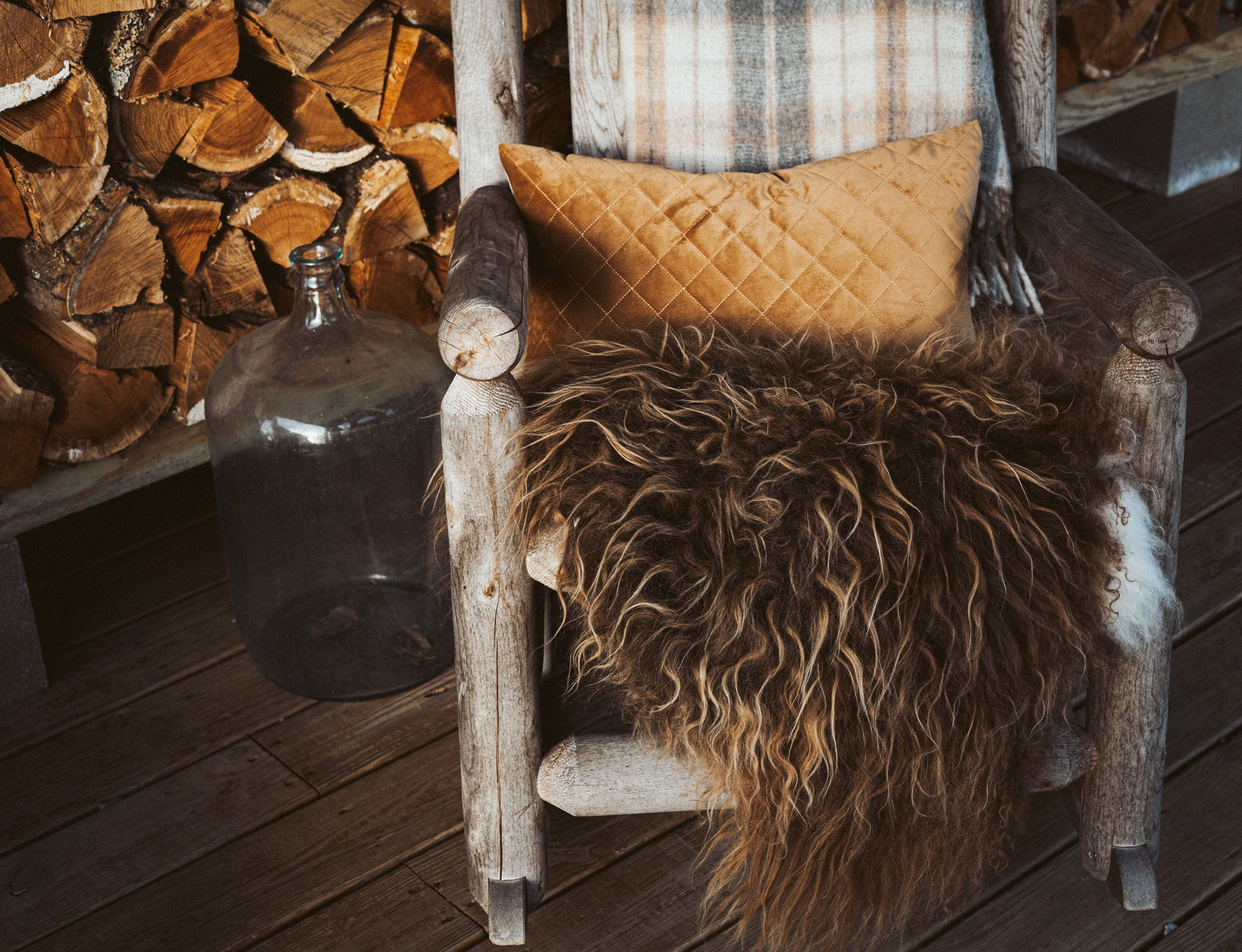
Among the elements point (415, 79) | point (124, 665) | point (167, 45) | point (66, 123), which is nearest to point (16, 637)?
point (124, 665)

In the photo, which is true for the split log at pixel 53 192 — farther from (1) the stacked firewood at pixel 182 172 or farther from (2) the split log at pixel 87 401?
(2) the split log at pixel 87 401

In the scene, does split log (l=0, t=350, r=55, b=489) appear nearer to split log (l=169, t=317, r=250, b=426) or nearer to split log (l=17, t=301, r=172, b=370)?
split log (l=17, t=301, r=172, b=370)

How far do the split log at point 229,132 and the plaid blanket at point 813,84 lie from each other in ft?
1.42

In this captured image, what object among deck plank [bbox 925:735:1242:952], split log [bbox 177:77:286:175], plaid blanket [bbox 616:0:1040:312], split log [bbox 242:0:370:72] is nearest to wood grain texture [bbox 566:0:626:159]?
plaid blanket [bbox 616:0:1040:312]

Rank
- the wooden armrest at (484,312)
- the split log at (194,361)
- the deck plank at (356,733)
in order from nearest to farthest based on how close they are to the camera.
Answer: the wooden armrest at (484,312) → the deck plank at (356,733) → the split log at (194,361)

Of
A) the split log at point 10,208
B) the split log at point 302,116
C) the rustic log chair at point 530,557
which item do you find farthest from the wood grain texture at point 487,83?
the split log at point 10,208

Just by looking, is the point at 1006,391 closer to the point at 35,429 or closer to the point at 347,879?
the point at 347,879

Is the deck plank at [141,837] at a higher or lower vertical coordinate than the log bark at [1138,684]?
lower

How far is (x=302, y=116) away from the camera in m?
1.39

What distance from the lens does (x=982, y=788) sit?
940 mm

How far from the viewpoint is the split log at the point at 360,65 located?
1361 mm

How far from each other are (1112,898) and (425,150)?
117 cm

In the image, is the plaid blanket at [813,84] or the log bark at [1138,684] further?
the plaid blanket at [813,84]

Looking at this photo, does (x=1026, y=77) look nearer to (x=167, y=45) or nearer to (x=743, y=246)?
(x=743, y=246)
